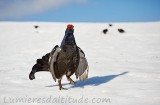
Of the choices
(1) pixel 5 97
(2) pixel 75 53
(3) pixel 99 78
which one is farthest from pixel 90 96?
(3) pixel 99 78

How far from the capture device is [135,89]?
6961 millimetres

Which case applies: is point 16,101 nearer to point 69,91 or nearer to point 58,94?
point 58,94

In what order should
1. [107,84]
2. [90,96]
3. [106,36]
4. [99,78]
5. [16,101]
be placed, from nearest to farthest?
[16,101]
[90,96]
[107,84]
[99,78]
[106,36]

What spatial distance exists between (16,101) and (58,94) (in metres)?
1.13

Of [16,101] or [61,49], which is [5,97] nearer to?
[16,101]

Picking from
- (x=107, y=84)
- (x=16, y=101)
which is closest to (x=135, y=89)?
(x=107, y=84)

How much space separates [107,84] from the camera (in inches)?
308

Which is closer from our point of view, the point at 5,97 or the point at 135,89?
the point at 5,97

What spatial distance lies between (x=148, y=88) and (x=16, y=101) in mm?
3178

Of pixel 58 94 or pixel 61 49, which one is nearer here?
pixel 58 94

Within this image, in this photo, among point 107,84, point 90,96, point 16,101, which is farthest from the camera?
point 107,84

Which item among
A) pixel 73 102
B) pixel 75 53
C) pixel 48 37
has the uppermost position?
pixel 48 37

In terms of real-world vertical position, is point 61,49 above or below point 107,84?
above

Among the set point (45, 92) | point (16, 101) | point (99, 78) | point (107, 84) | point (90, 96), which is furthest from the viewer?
point (99, 78)
